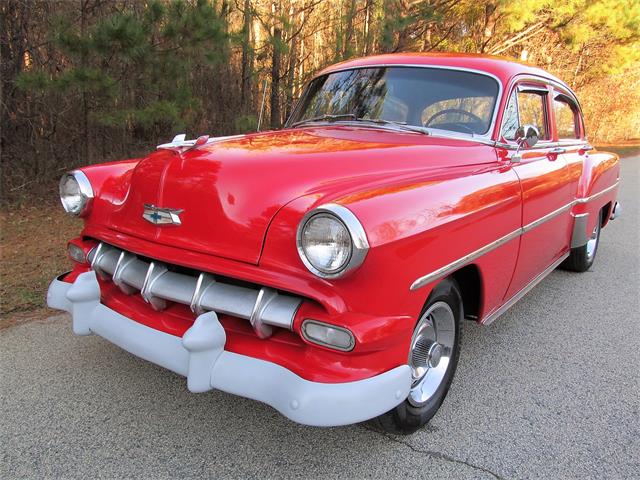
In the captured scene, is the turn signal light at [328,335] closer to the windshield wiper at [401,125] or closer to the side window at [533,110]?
the windshield wiper at [401,125]

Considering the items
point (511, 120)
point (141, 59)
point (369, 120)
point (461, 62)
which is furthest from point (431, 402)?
point (141, 59)

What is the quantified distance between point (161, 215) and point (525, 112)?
2.57 meters

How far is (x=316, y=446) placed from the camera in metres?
2.29

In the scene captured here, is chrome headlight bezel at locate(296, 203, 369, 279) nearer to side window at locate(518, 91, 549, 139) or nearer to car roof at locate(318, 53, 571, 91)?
car roof at locate(318, 53, 571, 91)

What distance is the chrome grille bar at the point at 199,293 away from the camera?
6.48 feet

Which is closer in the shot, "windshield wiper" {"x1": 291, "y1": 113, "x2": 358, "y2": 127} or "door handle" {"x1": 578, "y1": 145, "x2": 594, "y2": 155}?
"windshield wiper" {"x1": 291, "y1": 113, "x2": 358, "y2": 127}

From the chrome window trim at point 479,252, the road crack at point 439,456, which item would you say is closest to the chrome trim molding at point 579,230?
the chrome window trim at point 479,252

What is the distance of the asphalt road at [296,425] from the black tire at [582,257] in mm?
1564

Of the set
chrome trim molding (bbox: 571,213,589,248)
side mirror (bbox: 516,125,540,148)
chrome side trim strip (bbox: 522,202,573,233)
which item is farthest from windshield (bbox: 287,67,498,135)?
chrome trim molding (bbox: 571,213,589,248)

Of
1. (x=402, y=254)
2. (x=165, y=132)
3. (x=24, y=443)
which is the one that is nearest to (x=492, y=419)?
(x=402, y=254)

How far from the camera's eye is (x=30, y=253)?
4984 mm

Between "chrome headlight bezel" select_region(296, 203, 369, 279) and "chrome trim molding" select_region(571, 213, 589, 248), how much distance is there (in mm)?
3025

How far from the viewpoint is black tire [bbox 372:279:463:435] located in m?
2.27

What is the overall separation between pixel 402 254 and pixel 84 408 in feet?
5.78
